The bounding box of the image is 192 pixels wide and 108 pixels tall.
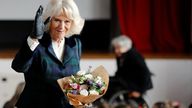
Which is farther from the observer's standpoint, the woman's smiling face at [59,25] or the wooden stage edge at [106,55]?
the wooden stage edge at [106,55]

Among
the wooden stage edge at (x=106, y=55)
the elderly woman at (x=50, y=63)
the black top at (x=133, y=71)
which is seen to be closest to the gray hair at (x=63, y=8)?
the elderly woman at (x=50, y=63)

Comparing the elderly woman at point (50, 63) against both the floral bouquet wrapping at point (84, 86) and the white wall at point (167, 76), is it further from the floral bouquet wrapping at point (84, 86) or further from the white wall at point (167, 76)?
the white wall at point (167, 76)

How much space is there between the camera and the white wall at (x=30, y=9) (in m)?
4.27

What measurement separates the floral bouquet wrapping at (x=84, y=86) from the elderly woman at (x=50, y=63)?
0.12ft

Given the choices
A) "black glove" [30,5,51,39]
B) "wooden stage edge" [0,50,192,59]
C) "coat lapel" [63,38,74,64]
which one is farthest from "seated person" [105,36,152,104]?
"black glove" [30,5,51,39]

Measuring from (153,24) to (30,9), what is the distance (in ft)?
4.15

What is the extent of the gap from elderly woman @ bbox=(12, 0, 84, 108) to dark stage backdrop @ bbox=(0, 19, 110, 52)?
10.2 feet

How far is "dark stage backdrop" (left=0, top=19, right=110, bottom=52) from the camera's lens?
4.49 meters

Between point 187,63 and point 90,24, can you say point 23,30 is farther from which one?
point 187,63

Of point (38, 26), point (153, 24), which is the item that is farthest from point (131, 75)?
point (38, 26)

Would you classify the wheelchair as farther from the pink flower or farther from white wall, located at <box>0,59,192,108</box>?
the pink flower

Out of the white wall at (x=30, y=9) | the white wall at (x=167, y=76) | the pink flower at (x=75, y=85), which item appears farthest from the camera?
the white wall at (x=30, y=9)

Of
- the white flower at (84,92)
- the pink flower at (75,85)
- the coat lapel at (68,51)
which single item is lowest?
the white flower at (84,92)

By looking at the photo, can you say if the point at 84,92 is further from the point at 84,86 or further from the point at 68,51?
the point at 68,51
